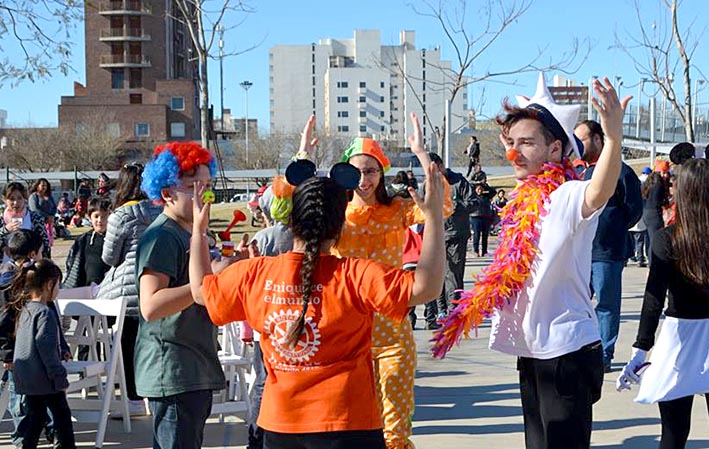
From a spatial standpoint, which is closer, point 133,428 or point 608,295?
point 133,428

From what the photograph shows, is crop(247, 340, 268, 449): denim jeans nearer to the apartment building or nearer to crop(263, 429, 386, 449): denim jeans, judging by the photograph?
crop(263, 429, 386, 449): denim jeans

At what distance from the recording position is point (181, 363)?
13.5ft

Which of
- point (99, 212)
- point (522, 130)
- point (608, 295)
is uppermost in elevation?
point (522, 130)

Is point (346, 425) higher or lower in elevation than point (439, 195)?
lower

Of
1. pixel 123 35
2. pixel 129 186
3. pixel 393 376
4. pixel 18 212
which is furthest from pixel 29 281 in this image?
pixel 123 35

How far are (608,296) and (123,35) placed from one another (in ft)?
265

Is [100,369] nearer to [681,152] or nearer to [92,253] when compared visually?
[92,253]

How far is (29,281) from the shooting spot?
5867mm

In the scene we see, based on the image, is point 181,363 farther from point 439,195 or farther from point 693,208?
point 693,208

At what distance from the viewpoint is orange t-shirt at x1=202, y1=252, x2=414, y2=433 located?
3.25m

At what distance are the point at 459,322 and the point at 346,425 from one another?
Result: 128 centimetres

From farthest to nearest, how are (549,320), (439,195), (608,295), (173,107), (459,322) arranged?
(173,107) < (608,295) < (459,322) < (549,320) < (439,195)

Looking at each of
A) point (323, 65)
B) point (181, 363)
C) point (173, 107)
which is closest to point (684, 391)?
point (181, 363)

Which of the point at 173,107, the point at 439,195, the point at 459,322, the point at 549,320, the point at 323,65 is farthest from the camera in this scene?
the point at 323,65
